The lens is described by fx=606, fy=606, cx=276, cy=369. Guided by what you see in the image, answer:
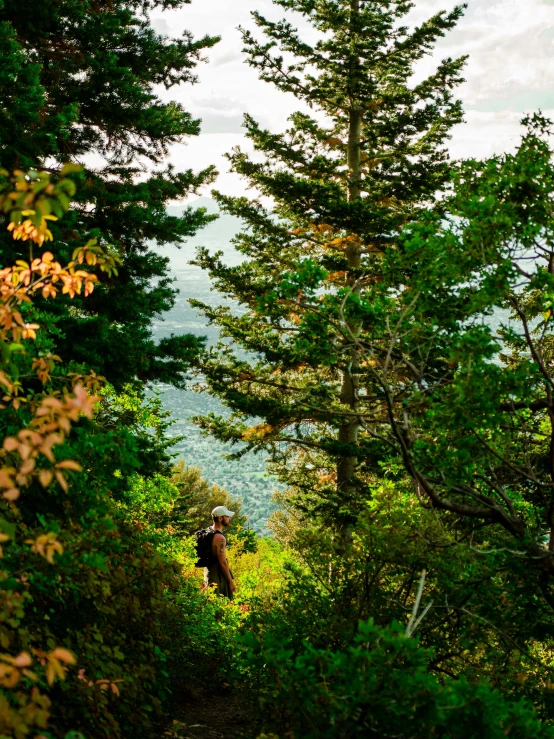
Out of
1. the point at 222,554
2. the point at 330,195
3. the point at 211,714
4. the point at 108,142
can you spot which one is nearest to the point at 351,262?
the point at 330,195

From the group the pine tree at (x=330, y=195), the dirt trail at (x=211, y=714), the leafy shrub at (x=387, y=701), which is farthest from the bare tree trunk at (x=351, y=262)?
the leafy shrub at (x=387, y=701)

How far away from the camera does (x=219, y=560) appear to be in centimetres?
914

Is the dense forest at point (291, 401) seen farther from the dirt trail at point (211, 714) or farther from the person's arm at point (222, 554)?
the person's arm at point (222, 554)

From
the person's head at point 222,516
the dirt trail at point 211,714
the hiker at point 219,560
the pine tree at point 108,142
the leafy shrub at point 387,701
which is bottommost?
the dirt trail at point 211,714

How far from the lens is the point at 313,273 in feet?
16.8

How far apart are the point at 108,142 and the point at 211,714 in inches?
394

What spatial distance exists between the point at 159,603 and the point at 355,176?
11.8 meters

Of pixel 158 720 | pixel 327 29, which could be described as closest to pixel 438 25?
pixel 327 29

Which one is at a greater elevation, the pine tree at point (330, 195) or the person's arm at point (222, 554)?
the pine tree at point (330, 195)

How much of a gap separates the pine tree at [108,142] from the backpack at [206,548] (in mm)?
2861

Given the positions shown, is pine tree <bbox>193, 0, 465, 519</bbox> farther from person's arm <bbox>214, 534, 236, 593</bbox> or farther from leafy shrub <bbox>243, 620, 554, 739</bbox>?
leafy shrub <bbox>243, 620, 554, 739</bbox>

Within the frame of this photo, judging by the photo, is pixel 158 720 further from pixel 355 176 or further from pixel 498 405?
pixel 355 176

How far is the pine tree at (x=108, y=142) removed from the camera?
344 inches

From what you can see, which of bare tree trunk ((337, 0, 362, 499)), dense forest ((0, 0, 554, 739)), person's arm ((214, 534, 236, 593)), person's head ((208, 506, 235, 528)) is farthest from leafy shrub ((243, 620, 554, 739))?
bare tree trunk ((337, 0, 362, 499))
